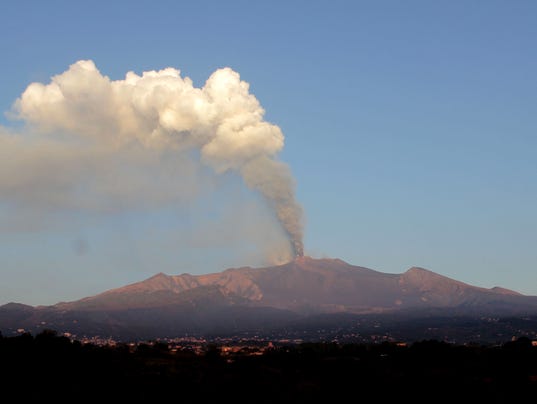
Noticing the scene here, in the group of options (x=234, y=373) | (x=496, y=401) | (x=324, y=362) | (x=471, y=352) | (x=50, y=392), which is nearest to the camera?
(x=496, y=401)

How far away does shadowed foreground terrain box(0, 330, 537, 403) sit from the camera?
183ft

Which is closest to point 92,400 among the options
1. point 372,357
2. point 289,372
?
point 289,372

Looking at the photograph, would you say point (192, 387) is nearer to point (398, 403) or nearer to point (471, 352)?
point (398, 403)

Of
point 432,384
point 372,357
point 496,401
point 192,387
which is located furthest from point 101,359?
point 496,401

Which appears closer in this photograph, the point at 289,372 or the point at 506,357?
the point at 289,372

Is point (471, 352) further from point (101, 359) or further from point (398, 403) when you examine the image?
point (101, 359)

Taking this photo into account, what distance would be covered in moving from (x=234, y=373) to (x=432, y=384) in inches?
766

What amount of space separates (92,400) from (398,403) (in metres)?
22.7

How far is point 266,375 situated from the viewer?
2611 inches

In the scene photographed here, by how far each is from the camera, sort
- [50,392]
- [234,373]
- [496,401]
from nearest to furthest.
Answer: [496,401] < [50,392] < [234,373]

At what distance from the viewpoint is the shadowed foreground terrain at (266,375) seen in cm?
5566

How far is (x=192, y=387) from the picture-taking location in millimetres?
59500

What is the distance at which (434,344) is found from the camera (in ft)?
292

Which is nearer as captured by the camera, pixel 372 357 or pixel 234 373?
pixel 234 373
